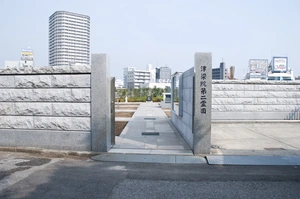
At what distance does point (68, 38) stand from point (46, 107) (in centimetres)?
4795

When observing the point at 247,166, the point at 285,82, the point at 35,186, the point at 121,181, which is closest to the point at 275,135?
the point at 247,166

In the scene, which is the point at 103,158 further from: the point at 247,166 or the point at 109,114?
the point at 247,166

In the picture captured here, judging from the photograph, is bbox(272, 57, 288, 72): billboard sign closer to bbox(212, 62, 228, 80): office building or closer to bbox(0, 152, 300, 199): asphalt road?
bbox(212, 62, 228, 80): office building

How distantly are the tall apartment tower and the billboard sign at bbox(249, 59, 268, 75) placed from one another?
37.1m

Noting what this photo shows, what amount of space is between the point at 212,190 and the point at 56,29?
61936 mm

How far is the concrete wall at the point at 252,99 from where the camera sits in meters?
14.1

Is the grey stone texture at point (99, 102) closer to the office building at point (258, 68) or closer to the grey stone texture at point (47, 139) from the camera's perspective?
the grey stone texture at point (47, 139)

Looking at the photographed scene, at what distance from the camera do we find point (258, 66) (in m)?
59.8

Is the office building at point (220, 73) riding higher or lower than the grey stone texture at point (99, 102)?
higher

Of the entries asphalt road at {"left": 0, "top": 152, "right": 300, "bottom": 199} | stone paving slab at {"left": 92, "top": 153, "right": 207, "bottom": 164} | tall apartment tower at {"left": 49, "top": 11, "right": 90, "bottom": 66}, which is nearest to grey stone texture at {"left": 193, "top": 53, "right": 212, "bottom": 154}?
stone paving slab at {"left": 92, "top": 153, "right": 207, "bottom": 164}

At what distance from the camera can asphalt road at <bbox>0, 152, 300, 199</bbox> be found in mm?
4223

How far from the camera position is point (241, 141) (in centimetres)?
880

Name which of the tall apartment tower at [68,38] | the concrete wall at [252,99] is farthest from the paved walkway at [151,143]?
the tall apartment tower at [68,38]

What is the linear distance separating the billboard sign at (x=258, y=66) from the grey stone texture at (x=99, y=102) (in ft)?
190
